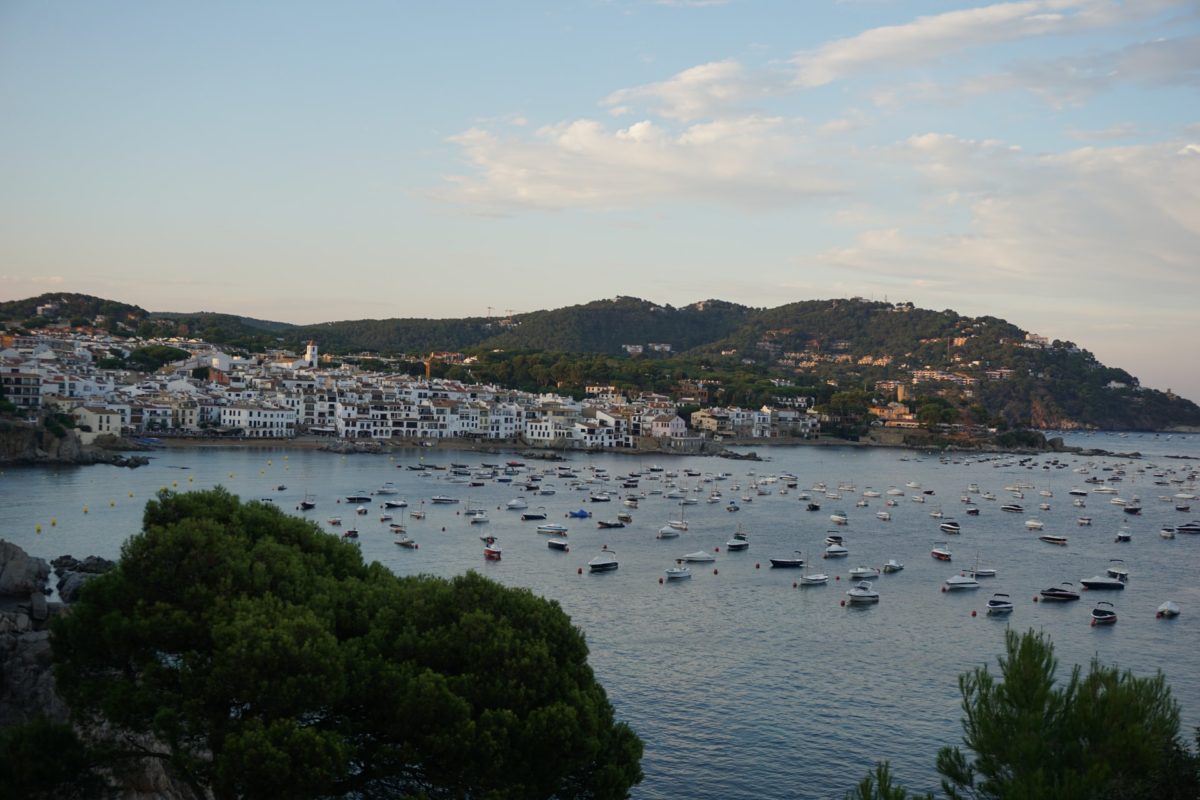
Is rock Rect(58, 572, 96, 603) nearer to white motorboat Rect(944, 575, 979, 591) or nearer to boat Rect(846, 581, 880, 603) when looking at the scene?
boat Rect(846, 581, 880, 603)

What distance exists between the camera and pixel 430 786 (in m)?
8.38

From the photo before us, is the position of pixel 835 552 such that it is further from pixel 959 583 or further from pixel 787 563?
pixel 959 583

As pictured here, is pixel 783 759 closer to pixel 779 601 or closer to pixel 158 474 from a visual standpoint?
pixel 779 601

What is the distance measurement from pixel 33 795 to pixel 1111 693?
8.21 metres

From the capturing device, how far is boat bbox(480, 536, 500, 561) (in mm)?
25000

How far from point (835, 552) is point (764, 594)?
5531 mm

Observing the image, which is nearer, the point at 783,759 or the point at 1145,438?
the point at 783,759

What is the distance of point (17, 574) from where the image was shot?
18906 mm

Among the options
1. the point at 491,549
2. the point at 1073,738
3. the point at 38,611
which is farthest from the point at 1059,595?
the point at 38,611

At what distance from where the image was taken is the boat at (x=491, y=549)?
2500 cm

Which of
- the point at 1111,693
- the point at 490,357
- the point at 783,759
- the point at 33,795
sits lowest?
the point at 783,759

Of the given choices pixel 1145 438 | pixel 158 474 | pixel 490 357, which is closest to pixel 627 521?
pixel 158 474

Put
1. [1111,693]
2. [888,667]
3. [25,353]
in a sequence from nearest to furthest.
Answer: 1. [1111,693]
2. [888,667]
3. [25,353]

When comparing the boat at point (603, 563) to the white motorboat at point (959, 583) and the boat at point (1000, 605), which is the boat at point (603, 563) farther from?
the boat at point (1000, 605)
